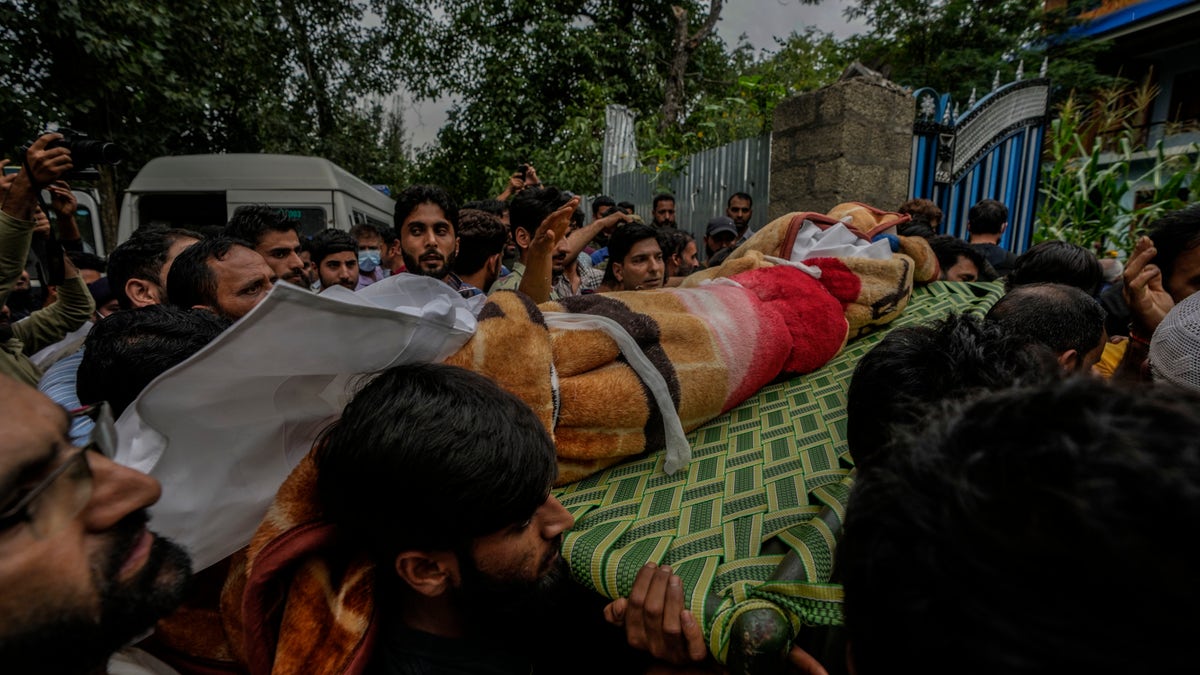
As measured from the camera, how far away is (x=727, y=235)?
488 centimetres

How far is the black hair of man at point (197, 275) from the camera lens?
6.91ft

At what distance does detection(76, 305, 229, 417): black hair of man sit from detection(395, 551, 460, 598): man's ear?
32.7 inches

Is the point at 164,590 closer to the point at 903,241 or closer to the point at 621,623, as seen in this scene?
the point at 621,623

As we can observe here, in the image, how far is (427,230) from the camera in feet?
9.39

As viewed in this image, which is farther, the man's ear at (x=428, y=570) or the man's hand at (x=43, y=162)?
the man's hand at (x=43, y=162)

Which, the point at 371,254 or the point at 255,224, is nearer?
the point at 255,224

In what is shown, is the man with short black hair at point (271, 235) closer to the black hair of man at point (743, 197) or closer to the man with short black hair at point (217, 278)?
the man with short black hair at point (217, 278)

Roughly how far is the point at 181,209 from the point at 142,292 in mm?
5887

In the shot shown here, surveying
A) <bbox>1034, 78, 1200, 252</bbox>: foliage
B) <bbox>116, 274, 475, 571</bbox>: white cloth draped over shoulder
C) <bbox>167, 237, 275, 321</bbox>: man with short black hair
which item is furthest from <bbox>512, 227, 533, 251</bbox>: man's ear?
<bbox>1034, 78, 1200, 252</bbox>: foliage

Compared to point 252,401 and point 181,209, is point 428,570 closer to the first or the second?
point 252,401

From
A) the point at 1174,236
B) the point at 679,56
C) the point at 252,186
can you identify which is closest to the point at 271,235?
the point at 1174,236

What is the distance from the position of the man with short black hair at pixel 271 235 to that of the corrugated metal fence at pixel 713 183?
3416 millimetres

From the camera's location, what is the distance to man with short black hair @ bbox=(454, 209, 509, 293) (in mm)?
2811

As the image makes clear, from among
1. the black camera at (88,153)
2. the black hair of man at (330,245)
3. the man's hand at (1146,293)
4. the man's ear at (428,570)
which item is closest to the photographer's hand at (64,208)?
the black camera at (88,153)
